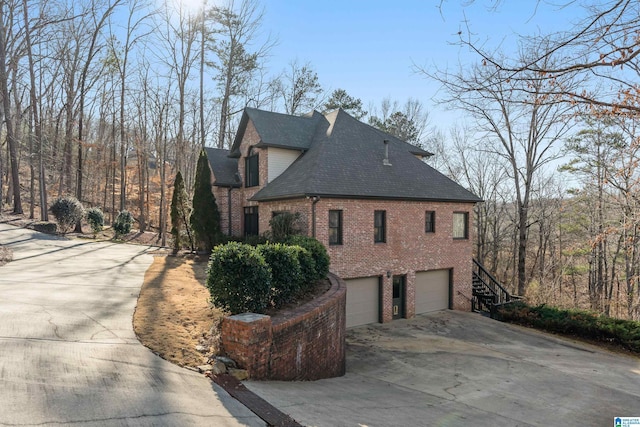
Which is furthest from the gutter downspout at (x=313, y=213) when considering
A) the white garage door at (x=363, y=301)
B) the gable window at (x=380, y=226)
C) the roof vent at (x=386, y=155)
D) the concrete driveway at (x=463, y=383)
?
the roof vent at (x=386, y=155)

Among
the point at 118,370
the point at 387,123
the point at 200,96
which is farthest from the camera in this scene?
the point at 387,123

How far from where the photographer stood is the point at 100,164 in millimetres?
34281

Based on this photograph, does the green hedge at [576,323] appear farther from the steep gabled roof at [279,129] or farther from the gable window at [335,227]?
the steep gabled roof at [279,129]

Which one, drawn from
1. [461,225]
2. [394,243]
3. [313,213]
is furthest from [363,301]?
[461,225]

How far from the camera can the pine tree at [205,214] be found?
1925 cm

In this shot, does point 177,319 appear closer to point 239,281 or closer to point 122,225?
point 239,281

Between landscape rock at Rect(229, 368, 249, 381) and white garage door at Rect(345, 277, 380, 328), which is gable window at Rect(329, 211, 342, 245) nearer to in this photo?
white garage door at Rect(345, 277, 380, 328)

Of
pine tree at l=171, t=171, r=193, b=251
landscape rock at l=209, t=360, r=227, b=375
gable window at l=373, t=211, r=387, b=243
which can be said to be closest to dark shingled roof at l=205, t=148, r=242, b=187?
pine tree at l=171, t=171, r=193, b=251

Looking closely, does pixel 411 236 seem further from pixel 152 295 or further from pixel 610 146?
pixel 610 146

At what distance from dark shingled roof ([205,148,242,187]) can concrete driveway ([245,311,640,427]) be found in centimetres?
1026

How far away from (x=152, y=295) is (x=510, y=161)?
24.2 m

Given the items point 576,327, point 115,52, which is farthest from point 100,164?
point 576,327

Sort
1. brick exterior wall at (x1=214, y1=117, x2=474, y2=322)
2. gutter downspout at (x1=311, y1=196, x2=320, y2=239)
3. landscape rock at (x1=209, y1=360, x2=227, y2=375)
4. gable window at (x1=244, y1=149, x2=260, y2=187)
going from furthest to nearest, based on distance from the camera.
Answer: gable window at (x1=244, y1=149, x2=260, y2=187), brick exterior wall at (x1=214, y1=117, x2=474, y2=322), gutter downspout at (x1=311, y1=196, x2=320, y2=239), landscape rock at (x1=209, y1=360, x2=227, y2=375)

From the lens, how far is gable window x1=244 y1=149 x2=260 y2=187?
706 inches
